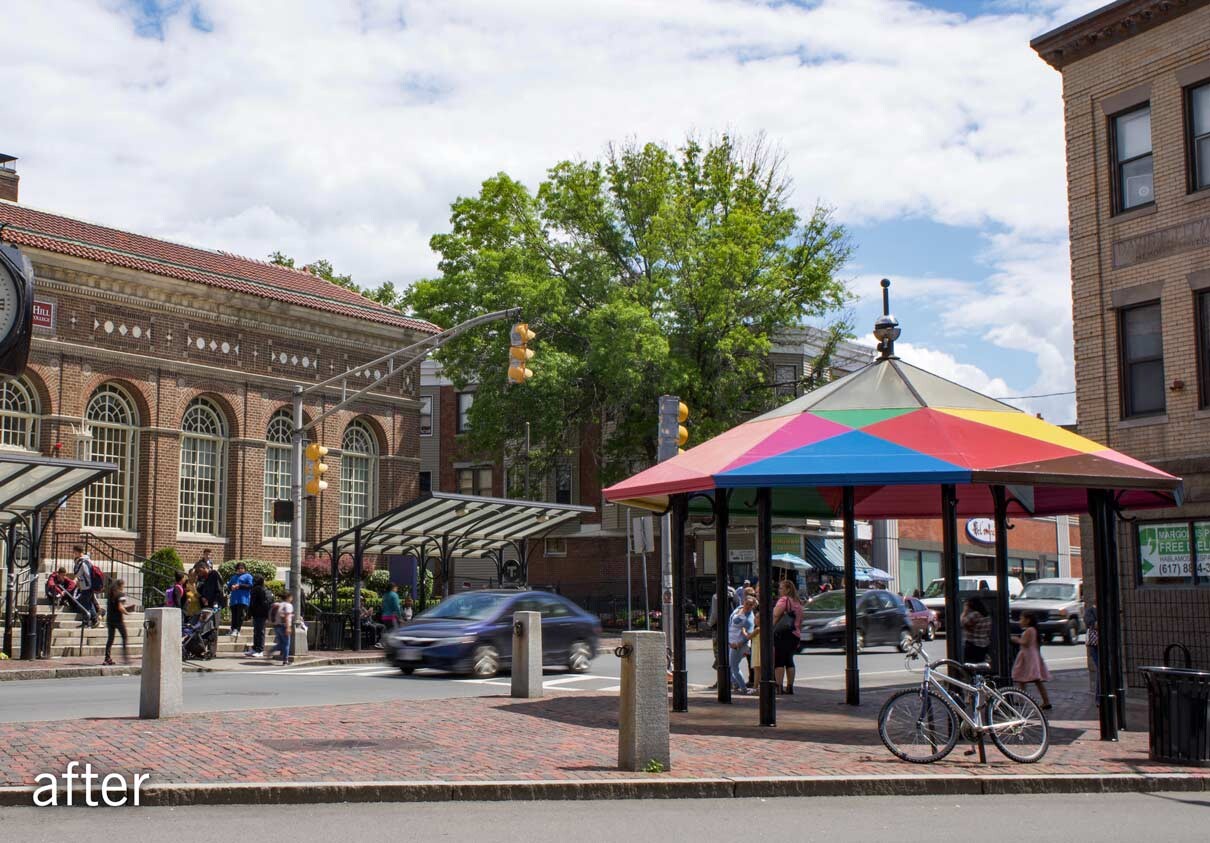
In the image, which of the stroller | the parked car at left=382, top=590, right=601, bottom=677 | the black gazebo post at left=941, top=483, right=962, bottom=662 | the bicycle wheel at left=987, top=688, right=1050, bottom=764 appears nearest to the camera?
the bicycle wheel at left=987, top=688, right=1050, bottom=764

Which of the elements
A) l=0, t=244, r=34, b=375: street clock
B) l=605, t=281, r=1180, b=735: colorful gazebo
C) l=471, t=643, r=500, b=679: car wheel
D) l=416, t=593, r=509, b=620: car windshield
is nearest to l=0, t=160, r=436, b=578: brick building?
l=416, t=593, r=509, b=620: car windshield

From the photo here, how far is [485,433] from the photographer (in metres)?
41.8

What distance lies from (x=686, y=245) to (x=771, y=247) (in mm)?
3535

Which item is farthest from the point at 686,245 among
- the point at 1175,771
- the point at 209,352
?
the point at 1175,771

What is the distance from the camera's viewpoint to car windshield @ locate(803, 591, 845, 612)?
31438 millimetres

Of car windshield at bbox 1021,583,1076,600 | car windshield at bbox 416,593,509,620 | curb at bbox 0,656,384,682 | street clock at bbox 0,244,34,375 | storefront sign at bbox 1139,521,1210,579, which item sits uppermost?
street clock at bbox 0,244,34,375

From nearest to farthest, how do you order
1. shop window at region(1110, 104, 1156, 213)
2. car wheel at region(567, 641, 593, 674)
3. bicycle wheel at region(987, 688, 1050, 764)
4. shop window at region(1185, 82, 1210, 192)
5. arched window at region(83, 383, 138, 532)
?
1. bicycle wheel at region(987, 688, 1050, 764)
2. shop window at region(1185, 82, 1210, 192)
3. shop window at region(1110, 104, 1156, 213)
4. car wheel at region(567, 641, 593, 674)
5. arched window at region(83, 383, 138, 532)

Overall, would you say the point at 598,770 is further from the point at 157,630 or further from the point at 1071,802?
the point at 157,630

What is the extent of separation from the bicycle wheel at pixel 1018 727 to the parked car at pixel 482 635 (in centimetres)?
1101

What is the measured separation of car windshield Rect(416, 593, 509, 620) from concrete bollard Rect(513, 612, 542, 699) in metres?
4.86

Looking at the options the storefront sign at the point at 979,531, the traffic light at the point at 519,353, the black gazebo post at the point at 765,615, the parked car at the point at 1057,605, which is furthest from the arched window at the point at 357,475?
the storefront sign at the point at 979,531

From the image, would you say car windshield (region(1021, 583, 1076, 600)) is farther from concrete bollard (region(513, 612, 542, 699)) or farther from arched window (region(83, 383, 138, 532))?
arched window (region(83, 383, 138, 532))

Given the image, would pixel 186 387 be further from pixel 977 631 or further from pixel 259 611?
pixel 977 631

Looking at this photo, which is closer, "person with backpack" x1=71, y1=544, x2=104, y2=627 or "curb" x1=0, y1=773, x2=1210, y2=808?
"curb" x1=0, y1=773, x2=1210, y2=808
